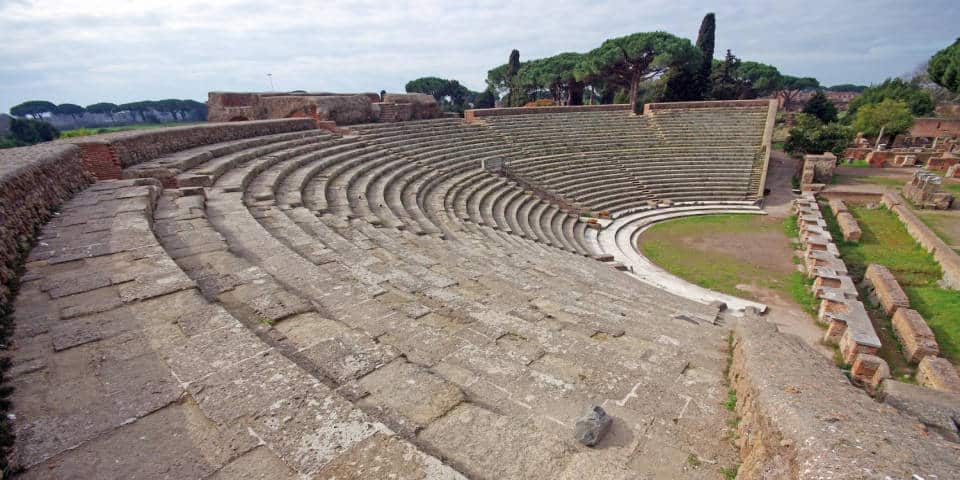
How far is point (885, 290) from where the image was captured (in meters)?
10.0

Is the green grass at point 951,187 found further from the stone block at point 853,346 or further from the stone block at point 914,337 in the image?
the stone block at point 853,346

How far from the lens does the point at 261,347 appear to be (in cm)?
285

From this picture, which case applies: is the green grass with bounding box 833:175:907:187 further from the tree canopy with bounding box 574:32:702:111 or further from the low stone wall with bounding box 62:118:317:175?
the low stone wall with bounding box 62:118:317:175

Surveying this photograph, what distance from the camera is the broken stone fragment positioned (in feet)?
8.45

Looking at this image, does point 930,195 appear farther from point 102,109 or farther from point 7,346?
point 102,109

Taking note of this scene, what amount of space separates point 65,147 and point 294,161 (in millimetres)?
5272

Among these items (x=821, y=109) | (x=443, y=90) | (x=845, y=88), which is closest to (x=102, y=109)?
(x=443, y=90)

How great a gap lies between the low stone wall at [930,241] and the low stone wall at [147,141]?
20258mm

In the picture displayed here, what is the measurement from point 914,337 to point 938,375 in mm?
1590

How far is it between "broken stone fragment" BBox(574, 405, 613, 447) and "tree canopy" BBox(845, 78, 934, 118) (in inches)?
2003

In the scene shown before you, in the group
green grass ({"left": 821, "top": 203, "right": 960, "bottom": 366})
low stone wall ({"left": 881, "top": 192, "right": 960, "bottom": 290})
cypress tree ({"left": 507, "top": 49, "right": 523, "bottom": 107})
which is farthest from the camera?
cypress tree ({"left": 507, "top": 49, "right": 523, "bottom": 107})

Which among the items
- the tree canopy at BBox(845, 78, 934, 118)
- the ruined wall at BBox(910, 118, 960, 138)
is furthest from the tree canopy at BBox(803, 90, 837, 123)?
the ruined wall at BBox(910, 118, 960, 138)

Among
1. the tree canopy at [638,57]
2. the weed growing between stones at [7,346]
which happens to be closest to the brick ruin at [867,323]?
the weed growing between stones at [7,346]

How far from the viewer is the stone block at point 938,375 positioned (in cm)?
654
